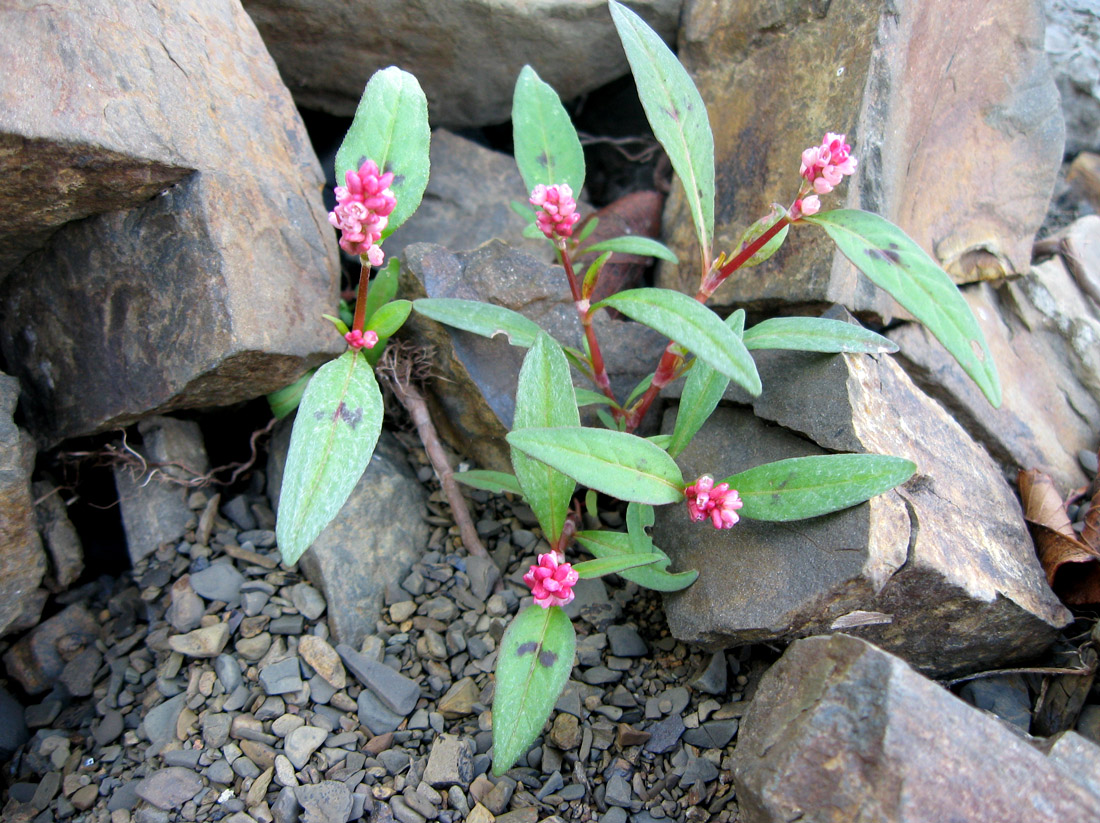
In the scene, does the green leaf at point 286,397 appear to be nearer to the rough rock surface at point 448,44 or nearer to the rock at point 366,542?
the rock at point 366,542

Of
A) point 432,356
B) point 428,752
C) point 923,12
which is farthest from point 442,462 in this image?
point 923,12

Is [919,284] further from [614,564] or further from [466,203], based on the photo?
[466,203]

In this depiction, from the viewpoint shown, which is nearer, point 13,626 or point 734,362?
point 734,362

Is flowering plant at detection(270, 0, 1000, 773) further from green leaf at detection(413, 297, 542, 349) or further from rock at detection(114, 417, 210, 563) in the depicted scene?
rock at detection(114, 417, 210, 563)

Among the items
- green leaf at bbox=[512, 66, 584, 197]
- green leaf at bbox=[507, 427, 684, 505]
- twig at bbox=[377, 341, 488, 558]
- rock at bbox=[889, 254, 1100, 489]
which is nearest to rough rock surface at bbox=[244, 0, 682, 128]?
green leaf at bbox=[512, 66, 584, 197]

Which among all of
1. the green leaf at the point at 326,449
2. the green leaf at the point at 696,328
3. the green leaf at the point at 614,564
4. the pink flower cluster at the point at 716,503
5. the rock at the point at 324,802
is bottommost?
the rock at the point at 324,802

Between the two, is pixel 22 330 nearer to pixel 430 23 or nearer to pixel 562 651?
pixel 430 23

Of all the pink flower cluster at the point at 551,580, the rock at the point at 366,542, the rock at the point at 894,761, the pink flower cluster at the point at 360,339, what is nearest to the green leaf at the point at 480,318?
the pink flower cluster at the point at 360,339
